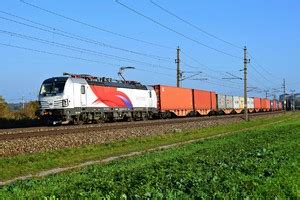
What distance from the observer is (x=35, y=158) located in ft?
65.3

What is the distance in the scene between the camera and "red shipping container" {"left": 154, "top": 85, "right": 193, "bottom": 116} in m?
58.8

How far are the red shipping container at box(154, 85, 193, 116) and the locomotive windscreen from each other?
69.9ft

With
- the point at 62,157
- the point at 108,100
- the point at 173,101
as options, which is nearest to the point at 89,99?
the point at 108,100

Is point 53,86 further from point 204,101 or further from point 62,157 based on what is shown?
point 204,101

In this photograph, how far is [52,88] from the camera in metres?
38.4

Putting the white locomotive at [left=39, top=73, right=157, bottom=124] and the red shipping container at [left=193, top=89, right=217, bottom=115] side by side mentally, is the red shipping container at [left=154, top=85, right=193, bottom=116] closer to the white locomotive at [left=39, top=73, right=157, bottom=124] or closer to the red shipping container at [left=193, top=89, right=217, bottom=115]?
the red shipping container at [left=193, top=89, right=217, bottom=115]

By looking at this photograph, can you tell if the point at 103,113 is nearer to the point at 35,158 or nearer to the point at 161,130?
the point at 161,130

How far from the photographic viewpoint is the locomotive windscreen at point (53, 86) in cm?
3803

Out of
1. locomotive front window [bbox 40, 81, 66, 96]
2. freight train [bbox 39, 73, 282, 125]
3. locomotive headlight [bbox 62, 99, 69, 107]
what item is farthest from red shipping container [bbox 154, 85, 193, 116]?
locomotive headlight [bbox 62, 99, 69, 107]

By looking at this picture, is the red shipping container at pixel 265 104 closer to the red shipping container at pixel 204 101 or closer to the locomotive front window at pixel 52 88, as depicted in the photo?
the red shipping container at pixel 204 101

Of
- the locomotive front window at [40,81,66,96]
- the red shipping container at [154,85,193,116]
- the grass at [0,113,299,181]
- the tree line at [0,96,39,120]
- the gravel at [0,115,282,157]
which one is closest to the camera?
the grass at [0,113,299,181]

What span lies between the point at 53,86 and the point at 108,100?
24.2 ft

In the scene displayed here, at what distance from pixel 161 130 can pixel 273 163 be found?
24.5m

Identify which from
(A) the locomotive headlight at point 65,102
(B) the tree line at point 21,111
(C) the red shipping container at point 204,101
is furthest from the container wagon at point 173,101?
(A) the locomotive headlight at point 65,102
